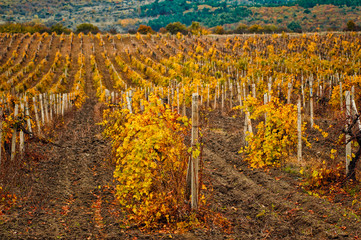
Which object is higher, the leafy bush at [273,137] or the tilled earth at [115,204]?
the leafy bush at [273,137]

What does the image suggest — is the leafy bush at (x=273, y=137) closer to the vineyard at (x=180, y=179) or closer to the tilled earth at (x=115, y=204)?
the vineyard at (x=180, y=179)

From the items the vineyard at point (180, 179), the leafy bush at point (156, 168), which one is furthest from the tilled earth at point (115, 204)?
the leafy bush at point (156, 168)

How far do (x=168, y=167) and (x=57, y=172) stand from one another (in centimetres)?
426

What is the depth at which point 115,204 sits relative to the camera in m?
7.57

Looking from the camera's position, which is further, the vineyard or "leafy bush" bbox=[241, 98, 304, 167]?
"leafy bush" bbox=[241, 98, 304, 167]

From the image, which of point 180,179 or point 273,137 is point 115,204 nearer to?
point 180,179

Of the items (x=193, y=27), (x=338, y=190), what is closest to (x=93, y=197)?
(x=338, y=190)

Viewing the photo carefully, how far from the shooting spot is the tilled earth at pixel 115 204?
6.05 meters

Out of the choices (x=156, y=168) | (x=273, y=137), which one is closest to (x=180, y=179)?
(x=156, y=168)

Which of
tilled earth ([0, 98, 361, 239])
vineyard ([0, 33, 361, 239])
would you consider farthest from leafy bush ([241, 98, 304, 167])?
tilled earth ([0, 98, 361, 239])

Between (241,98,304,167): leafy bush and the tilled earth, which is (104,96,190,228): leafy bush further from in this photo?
(241,98,304,167): leafy bush

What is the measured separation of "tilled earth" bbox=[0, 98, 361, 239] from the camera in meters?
6.05

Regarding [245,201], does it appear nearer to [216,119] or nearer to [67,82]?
[216,119]

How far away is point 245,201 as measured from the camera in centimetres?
770
